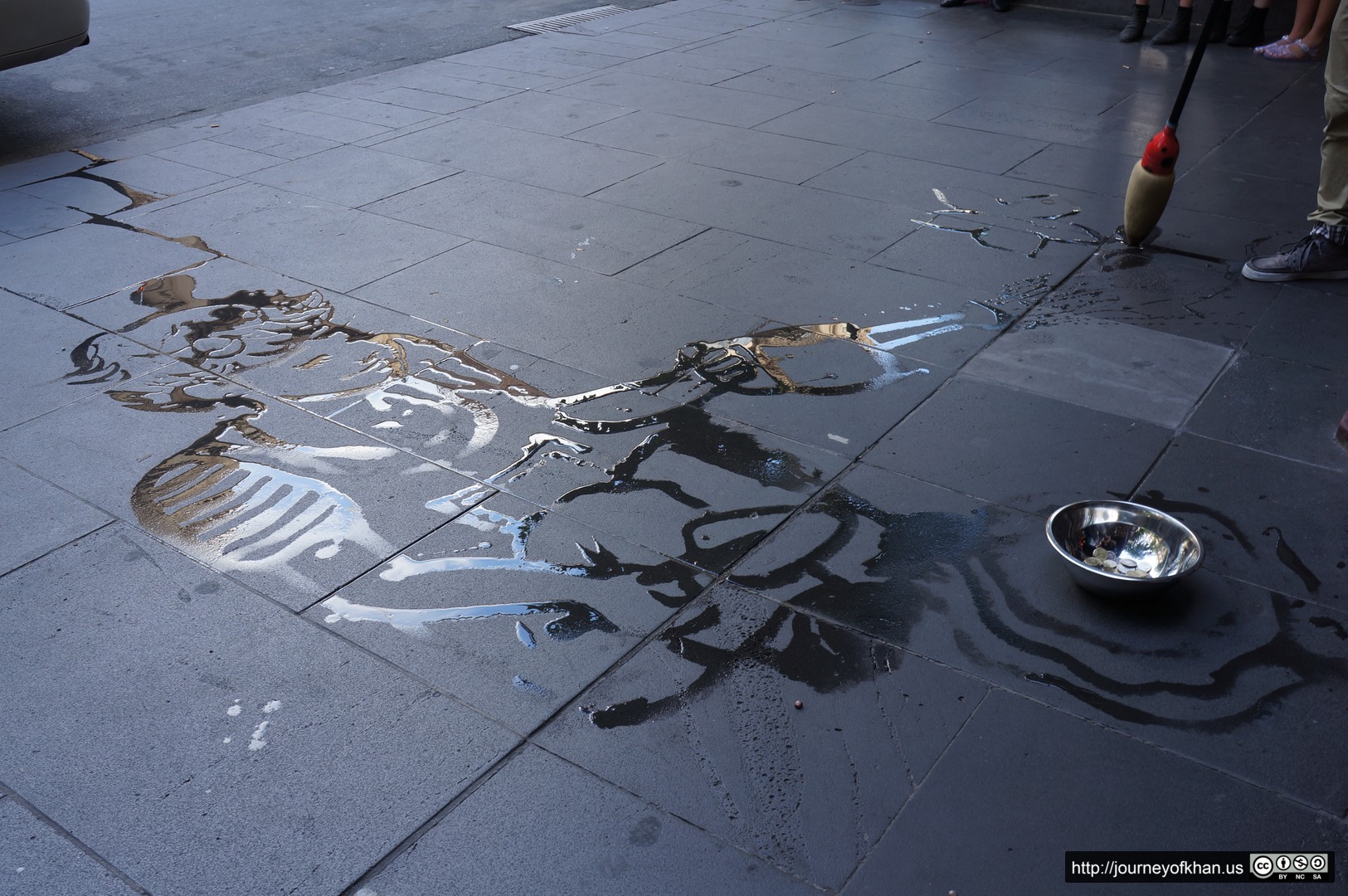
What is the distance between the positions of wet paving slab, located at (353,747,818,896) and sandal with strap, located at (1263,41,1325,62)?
723 centimetres

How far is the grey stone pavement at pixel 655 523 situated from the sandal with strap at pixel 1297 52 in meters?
2.42

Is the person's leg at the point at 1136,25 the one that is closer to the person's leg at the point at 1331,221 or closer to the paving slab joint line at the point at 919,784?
the person's leg at the point at 1331,221

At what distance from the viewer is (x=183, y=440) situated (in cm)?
303

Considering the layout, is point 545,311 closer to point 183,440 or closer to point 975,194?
point 183,440

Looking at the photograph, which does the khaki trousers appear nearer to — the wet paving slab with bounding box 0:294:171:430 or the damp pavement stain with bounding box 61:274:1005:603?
the damp pavement stain with bounding box 61:274:1005:603

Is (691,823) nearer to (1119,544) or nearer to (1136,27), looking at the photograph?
(1119,544)

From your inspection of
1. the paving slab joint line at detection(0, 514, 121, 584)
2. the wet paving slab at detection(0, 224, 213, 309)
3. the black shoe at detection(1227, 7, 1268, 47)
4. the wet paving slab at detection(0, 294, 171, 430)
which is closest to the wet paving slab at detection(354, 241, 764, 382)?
the wet paving slab at detection(0, 294, 171, 430)

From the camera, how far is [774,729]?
2.04m

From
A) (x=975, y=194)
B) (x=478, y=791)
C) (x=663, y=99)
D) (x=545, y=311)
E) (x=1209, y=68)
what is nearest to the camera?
(x=478, y=791)

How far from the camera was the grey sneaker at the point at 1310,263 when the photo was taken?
149 inches

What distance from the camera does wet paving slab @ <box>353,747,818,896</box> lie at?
1744mm

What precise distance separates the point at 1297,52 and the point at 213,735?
7675mm

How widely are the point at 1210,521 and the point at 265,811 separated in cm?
228

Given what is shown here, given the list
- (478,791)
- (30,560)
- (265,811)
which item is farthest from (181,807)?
(30,560)
